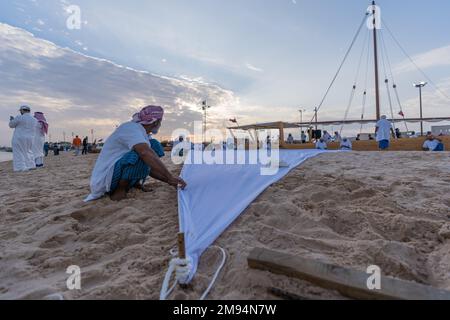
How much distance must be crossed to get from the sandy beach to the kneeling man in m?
0.16

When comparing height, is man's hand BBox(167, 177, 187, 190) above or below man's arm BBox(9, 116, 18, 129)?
below

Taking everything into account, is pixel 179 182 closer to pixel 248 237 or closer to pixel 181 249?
pixel 248 237

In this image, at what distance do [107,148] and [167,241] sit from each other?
1.45 m

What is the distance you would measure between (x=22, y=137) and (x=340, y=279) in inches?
332

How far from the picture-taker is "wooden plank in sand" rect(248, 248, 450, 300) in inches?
40.1

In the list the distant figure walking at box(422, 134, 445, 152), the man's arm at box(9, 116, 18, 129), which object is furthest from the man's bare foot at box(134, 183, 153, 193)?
the distant figure walking at box(422, 134, 445, 152)

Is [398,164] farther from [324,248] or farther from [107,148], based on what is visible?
[107,148]

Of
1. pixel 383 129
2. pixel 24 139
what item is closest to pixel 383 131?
pixel 383 129

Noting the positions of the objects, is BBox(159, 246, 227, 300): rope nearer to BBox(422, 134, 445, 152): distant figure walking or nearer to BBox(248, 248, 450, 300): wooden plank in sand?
BBox(248, 248, 450, 300): wooden plank in sand

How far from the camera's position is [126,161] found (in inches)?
104

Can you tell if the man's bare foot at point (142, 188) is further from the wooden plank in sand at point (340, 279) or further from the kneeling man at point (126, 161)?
the wooden plank in sand at point (340, 279)

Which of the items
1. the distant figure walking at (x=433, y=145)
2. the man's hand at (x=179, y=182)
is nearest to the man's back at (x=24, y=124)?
the man's hand at (x=179, y=182)

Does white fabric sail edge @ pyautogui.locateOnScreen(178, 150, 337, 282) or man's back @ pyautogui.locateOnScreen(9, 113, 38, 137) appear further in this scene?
man's back @ pyautogui.locateOnScreen(9, 113, 38, 137)
